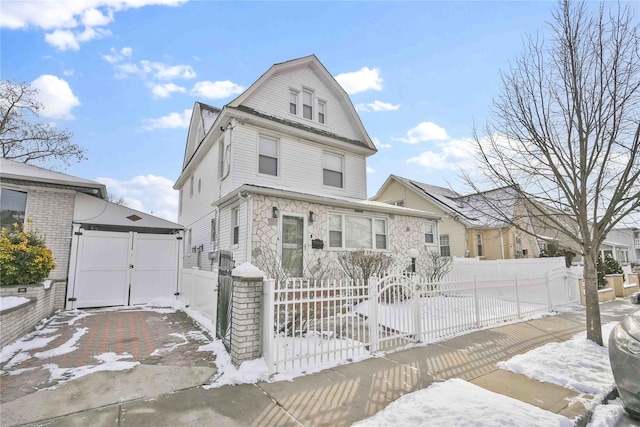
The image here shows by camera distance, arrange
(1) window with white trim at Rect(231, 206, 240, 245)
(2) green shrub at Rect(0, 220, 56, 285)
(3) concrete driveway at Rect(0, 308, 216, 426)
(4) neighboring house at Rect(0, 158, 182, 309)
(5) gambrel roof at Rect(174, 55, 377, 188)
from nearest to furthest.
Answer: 1. (3) concrete driveway at Rect(0, 308, 216, 426)
2. (2) green shrub at Rect(0, 220, 56, 285)
3. (4) neighboring house at Rect(0, 158, 182, 309)
4. (1) window with white trim at Rect(231, 206, 240, 245)
5. (5) gambrel roof at Rect(174, 55, 377, 188)

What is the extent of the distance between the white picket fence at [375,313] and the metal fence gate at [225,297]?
2.78ft

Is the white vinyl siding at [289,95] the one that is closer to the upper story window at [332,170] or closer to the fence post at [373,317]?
the upper story window at [332,170]

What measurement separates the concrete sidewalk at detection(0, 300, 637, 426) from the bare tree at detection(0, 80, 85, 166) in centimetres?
2069

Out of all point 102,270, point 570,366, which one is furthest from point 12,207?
point 570,366

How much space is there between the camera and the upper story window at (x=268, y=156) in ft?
35.5

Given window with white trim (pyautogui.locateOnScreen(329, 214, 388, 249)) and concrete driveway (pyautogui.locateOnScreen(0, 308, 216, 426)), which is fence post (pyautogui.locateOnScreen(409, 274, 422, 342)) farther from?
window with white trim (pyautogui.locateOnScreen(329, 214, 388, 249))

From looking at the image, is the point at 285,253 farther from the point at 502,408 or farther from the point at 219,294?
the point at 502,408

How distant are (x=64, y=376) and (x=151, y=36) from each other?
8.47 metres

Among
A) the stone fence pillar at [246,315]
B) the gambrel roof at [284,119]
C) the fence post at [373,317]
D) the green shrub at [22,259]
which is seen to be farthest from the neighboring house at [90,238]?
the fence post at [373,317]

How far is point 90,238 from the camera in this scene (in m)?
9.42

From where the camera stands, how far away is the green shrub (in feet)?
21.2

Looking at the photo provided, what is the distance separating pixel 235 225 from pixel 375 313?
18.8 ft

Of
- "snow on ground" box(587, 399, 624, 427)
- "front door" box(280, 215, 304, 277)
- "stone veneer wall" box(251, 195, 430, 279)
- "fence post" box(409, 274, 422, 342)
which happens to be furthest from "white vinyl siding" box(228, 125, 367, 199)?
"snow on ground" box(587, 399, 624, 427)

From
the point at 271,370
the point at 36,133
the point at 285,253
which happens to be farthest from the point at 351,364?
the point at 36,133
